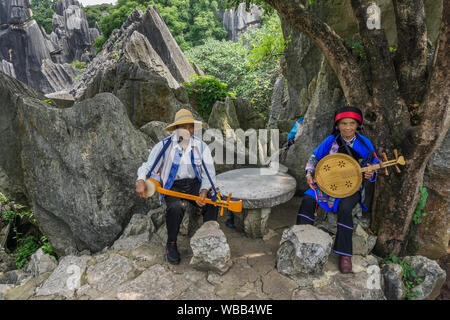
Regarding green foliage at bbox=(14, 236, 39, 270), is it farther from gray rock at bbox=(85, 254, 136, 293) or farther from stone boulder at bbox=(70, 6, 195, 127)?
stone boulder at bbox=(70, 6, 195, 127)

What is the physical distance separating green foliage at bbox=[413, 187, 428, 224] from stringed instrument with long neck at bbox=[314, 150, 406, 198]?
847 mm

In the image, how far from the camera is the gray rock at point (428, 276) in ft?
10.6

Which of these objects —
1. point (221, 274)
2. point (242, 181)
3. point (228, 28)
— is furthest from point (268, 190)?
point (228, 28)

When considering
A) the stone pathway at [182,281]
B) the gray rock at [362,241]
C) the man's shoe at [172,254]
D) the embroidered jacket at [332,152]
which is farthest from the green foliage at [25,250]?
the gray rock at [362,241]

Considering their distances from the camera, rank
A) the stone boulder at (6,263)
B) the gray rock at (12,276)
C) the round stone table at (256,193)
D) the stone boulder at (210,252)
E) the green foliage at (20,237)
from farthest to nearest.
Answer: the green foliage at (20,237), the stone boulder at (6,263), the gray rock at (12,276), the round stone table at (256,193), the stone boulder at (210,252)

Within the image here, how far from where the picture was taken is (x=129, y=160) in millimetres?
4031

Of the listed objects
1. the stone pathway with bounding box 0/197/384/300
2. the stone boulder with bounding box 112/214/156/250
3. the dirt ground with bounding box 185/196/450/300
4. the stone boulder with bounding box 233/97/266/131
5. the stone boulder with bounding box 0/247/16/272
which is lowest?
the stone boulder with bounding box 0/247/16/272

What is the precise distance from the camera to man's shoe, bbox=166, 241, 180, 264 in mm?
3355

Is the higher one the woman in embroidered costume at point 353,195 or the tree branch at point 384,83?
the tree branch at point 384,83

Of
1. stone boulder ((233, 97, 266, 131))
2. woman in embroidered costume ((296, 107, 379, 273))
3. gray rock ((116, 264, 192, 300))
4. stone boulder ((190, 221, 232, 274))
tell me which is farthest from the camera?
stone boulder ((233, 97, 266, 131))

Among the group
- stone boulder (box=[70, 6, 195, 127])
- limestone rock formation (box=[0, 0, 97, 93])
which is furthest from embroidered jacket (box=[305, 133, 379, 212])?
limestone rock formation (box=[0, 0, 97, 93])

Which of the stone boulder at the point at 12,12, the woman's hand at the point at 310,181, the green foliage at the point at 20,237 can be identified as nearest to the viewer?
the woman's hand at the point at 310,181

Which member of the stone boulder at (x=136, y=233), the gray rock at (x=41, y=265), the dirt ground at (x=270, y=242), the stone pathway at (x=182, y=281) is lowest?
the gray rock at (x=41, y=265)

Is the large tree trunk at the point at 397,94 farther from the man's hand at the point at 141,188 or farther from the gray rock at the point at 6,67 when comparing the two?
the gray rock at the point at 6,67
